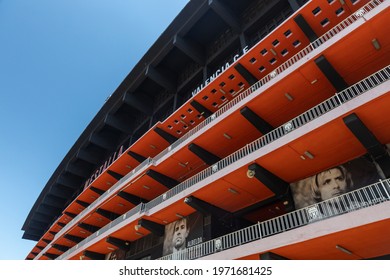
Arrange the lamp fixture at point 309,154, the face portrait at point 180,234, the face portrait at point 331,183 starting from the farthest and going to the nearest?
the face portrait at point 180,234
the lamp fixture at point 309,154
the face portrait at point 331,183

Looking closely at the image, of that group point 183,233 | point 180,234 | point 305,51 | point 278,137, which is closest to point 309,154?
point 278,137

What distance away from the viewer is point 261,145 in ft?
53.6

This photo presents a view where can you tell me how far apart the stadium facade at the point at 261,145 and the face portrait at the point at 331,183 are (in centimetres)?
6

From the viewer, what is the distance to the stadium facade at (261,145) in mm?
10953

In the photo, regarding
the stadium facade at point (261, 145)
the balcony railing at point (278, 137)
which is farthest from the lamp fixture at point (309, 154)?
the balcony railing at point (278, 137)

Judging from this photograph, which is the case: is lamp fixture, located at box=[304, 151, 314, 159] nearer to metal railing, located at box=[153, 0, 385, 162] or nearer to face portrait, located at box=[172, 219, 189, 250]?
metal railing, located at box=[153, 0, 385, 162]

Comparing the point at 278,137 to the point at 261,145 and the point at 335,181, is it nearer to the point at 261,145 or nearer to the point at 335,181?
Result: the point at 261,145

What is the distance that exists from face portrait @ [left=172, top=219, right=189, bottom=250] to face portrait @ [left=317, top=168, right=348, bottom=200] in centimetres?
945

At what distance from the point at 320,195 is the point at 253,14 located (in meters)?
19.4

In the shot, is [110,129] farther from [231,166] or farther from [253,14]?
[231,166]

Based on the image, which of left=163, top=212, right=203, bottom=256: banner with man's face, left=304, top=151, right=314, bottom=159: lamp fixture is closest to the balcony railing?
left=304, top=151, right=314, bottom=159: lamp fixture

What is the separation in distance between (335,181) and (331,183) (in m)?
0.21

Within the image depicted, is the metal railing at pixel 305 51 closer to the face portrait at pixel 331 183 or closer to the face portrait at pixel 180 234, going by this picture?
the face portrait at pixel 180 234

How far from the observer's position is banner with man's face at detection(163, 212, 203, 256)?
17.4 metres
